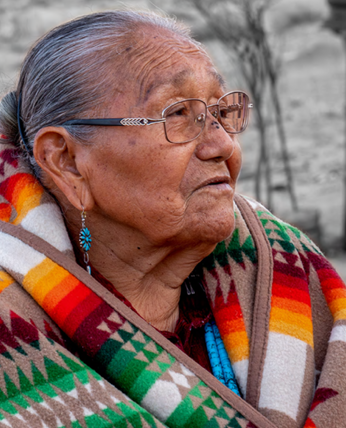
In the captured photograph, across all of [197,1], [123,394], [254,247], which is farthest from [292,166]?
[123,394]

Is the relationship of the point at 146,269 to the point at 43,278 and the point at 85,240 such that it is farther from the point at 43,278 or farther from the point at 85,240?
the point at 43,278

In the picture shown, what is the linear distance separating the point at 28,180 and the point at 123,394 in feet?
2.99

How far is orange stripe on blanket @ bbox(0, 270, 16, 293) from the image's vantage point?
1779 millimetres

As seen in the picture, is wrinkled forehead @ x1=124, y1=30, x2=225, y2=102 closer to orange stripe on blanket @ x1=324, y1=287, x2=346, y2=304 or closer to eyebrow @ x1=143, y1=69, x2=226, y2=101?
eyebrow @ x1=143, y1=69, x2=226, y2=101

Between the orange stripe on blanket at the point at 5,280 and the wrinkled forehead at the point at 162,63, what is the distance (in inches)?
29.8

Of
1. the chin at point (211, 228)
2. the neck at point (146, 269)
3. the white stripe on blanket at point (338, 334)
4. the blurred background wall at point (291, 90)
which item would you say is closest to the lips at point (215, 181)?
the chin at point (211, 228)

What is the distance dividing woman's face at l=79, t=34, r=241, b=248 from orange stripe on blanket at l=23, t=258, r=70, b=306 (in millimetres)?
285

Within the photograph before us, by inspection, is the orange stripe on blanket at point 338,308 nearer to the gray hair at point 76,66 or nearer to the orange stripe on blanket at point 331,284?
the orange stripe on blanket at point 331,284

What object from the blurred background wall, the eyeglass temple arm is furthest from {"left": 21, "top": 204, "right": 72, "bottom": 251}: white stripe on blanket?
the blurred background wall

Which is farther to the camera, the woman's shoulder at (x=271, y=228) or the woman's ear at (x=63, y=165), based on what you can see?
the woman's shoulder at (x=271, y=228)

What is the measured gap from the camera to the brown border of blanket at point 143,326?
1.74m

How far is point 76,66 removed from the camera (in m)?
1.88

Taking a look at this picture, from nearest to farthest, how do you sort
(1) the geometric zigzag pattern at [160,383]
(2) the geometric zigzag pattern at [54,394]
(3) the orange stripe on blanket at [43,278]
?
(2) the geometric zigzag pattern at [54,394] < (1) the geometric zigzag pattern at [160,383] < (3) the orange stripe on blanket at [43,278]

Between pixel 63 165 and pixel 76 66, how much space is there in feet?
1.19
